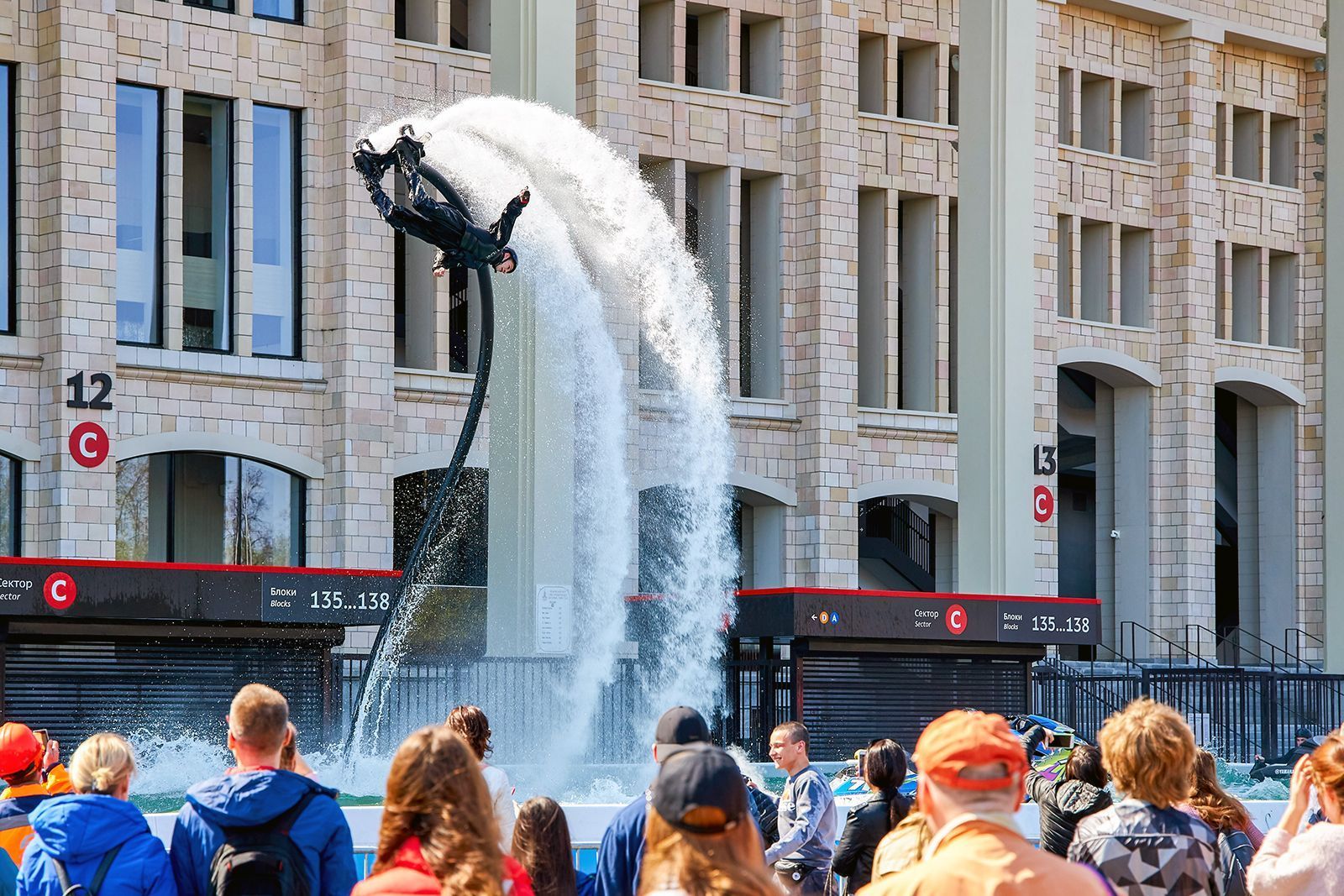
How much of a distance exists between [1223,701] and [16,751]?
21.4 metres

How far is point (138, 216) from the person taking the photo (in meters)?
30.2

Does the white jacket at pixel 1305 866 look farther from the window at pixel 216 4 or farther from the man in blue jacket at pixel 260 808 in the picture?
the window at pixel 216 4

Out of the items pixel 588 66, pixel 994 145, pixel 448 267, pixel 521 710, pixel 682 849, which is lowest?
pixel 521 710

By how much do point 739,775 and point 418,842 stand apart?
91cm

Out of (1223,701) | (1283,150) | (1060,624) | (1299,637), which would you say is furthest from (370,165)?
(1283,150)

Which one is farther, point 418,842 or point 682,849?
point 418,842

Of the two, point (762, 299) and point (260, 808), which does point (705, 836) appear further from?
point (762, 299)

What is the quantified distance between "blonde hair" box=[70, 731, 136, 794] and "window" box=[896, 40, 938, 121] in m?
33.6

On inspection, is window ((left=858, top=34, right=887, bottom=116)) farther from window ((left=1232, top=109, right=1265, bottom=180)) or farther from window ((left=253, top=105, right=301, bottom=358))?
window ((left=253, top=105, right=301, bottom=358))

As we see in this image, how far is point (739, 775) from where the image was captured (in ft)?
14.1

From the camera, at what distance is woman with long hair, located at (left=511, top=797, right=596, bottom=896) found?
6281 millimetres

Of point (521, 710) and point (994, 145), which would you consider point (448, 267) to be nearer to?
point (521, 710)

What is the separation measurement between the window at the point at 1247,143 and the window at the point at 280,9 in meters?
21.0

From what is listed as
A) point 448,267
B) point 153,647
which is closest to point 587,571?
point 153,647
